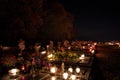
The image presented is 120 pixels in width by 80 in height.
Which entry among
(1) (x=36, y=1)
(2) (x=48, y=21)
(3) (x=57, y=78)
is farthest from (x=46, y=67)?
(2) (x=48, y=21)

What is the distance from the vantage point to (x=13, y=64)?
9992 mm

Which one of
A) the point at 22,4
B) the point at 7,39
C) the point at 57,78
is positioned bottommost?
the point at 57,78

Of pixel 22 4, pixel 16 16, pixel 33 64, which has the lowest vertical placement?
pixel 33 64

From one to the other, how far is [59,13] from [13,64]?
18846 millimetres

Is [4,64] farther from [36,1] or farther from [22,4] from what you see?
[36,1]

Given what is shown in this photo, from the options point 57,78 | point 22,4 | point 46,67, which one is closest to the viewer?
point 57,78

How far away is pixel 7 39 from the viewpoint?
1534cm

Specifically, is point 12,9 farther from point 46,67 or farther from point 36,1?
point 46,67

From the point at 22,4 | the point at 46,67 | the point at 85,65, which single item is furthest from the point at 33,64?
the point at 22,4

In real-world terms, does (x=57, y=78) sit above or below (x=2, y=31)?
below

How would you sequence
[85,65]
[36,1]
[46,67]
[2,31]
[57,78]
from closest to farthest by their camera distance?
[57,78]
[46,67]
[85,65]
[2,31]
[36,1]

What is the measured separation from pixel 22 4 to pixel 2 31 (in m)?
2.87

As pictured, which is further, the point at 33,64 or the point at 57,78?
the point at 33,64

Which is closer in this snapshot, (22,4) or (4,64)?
(4,64)
